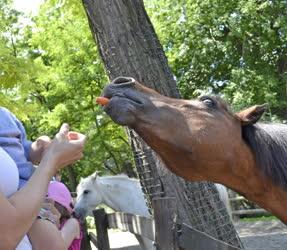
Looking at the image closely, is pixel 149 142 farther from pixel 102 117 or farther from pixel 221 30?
pixel 221 30

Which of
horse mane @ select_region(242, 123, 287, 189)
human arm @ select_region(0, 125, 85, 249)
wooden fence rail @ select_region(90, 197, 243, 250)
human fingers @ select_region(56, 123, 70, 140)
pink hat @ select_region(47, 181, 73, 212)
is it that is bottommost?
wooden fence rail @ select_region(90, 197, 243, 250)

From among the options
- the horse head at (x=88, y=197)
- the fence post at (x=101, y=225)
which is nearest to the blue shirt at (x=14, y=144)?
the fence post at (x=101, y=225)

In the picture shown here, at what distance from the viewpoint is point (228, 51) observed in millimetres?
18625

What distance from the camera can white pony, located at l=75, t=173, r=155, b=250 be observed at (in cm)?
849

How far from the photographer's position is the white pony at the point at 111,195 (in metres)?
8.49

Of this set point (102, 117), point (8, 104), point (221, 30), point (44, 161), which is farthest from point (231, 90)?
point (44, 161)

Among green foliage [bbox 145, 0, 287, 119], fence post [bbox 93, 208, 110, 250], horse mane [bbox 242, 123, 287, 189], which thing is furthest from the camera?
green foliage [bbox 145, 0, 287, 119]

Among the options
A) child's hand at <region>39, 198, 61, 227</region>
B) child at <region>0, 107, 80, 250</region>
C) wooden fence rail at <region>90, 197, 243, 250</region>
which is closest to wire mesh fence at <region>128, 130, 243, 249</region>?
wooden fence rail at <region>90, 197, 243, 250</region>

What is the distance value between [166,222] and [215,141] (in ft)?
2.26

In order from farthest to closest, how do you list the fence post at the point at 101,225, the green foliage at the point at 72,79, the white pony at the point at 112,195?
the green foliage at the point at 72,79 < the white pony at the point at 112,195 < the fence post at the point at 101,225

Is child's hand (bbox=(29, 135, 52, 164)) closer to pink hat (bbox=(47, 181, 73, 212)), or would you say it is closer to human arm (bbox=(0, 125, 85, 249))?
human arm (bbox=(0, 125, 85, 249))

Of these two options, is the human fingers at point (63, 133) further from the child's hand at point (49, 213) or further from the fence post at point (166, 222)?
the fence post at point (166, 222)

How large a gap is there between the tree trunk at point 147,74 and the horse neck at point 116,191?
4430 mm

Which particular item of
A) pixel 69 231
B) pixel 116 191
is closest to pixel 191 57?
pixel 116 191
